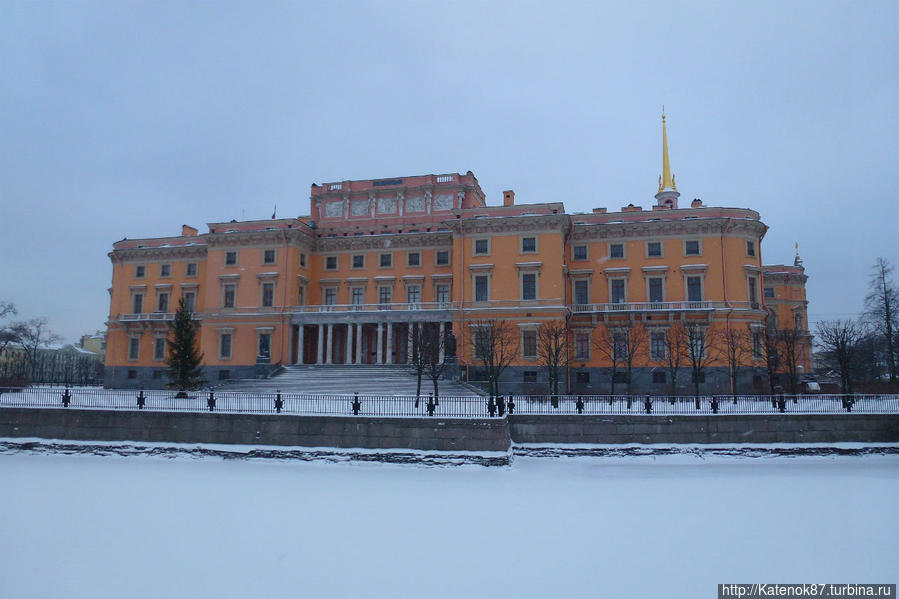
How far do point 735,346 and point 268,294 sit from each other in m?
33.3

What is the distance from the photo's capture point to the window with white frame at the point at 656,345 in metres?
40.8

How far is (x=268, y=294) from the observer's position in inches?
1829

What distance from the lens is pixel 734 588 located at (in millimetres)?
9633

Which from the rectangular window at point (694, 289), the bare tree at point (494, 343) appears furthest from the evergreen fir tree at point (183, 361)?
the rectangular window at point (694, 289)

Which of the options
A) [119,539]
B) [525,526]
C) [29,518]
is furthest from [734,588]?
[29,518]

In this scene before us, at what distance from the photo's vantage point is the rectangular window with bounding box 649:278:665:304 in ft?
139

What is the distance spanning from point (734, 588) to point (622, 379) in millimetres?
31694

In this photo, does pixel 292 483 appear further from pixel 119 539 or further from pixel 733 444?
pixel 733 444

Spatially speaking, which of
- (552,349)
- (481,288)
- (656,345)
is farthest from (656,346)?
(481,288)

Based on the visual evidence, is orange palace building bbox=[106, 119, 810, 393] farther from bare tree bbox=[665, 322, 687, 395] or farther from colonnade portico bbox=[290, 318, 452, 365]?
bare tree bbox=[665, 322, 687, 395]

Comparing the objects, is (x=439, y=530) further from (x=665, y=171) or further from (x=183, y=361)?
(x=665, y=171)

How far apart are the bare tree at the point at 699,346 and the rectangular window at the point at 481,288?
13507 mm

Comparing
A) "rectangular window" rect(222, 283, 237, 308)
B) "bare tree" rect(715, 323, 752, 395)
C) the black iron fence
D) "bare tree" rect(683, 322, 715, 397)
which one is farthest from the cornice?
the black iron fence

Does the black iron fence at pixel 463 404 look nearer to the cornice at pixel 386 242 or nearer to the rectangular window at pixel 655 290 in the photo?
Answer: the rectangular window at pixel 655 290
